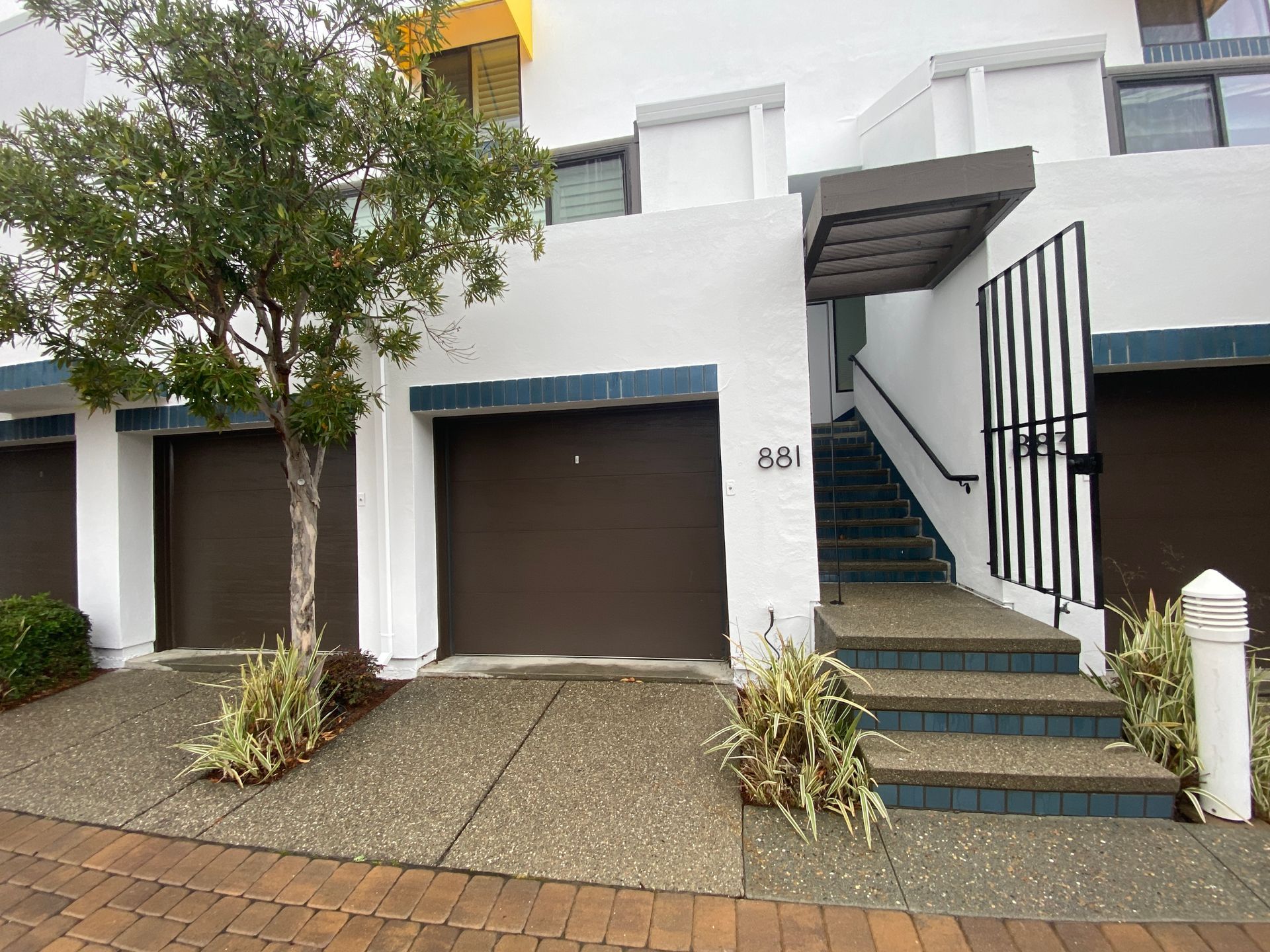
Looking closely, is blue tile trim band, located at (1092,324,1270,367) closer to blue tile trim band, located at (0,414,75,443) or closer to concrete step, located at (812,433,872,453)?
concrete step, located at (812,433,872,453)

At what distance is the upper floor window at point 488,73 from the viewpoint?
20.9 ft

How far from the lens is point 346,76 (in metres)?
3.05

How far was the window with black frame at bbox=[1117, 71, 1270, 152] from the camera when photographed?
401 cm

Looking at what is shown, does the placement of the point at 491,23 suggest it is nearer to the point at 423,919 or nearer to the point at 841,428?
the point at 841,428

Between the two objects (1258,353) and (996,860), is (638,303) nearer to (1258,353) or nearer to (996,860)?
(996,860)

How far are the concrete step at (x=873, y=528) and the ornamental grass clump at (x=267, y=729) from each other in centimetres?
406

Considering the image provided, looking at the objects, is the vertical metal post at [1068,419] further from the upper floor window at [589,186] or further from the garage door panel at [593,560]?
the upper floor window at [589,186]

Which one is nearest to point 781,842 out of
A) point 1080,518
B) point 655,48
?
point 1080,518

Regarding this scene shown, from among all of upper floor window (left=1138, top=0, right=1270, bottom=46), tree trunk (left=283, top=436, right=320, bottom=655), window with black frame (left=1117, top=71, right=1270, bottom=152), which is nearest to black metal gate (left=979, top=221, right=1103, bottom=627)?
window with black frame (left=1117, top=71, right=1270, bottom=152)

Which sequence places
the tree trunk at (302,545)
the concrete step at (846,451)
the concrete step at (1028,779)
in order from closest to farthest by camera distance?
the concrete step at (1028,779) < the tree trunk at (302,545) < the concrete step at (846,451)

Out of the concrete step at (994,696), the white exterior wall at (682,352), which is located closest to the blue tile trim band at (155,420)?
the white exterior wall at (682,352)

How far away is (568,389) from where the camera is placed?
4.11 m

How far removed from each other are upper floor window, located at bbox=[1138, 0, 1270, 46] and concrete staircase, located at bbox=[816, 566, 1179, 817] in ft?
21.5

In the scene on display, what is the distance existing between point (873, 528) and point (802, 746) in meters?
2.78
